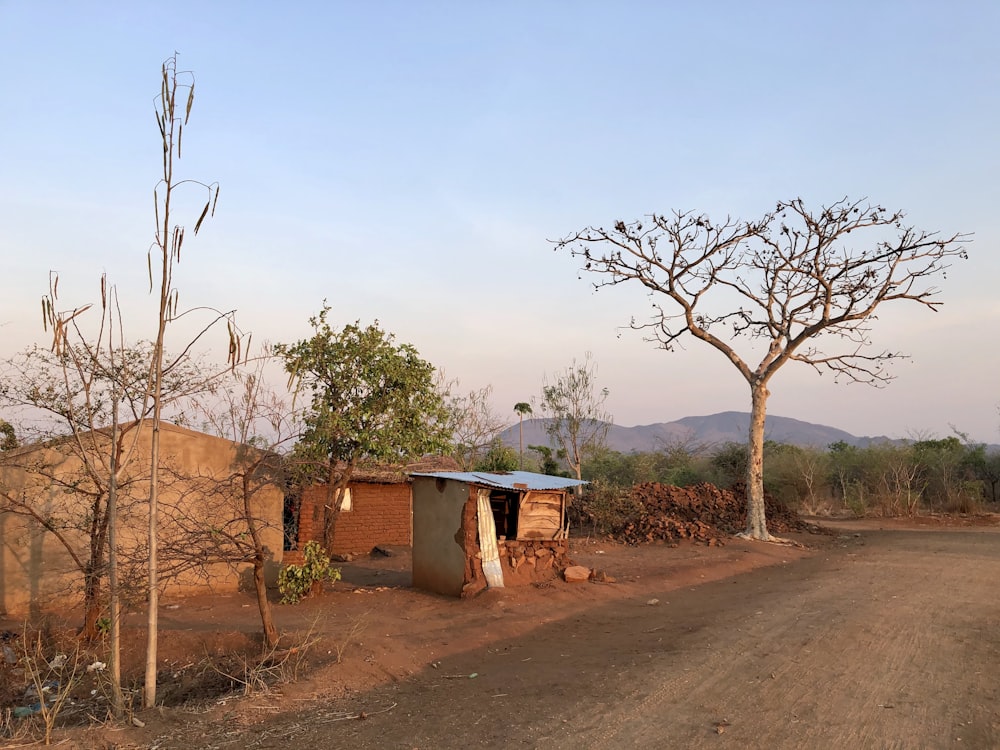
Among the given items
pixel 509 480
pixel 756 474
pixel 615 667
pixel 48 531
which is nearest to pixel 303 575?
pixel 509 480

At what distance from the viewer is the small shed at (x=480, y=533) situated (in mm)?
11422

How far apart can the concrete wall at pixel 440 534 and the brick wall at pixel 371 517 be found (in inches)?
204

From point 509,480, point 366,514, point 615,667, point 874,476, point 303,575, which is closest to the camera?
point 615,667

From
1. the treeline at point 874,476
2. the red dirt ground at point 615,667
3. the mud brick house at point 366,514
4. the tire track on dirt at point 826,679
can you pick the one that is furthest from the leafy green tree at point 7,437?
the treeline at point 874,476

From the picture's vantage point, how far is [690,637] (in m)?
8.18

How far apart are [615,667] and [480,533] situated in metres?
4.66

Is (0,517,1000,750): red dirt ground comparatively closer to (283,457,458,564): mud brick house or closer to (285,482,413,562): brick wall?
(283,457,458,564): mud brick house

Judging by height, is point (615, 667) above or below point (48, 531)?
below

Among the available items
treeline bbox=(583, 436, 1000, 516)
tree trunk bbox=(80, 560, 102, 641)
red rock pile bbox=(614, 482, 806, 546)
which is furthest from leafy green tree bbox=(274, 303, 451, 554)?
treeline bbox=(583, 436, 1000, 516)

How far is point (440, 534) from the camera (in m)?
11.9

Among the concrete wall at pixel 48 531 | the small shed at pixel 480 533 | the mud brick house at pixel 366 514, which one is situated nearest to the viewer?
the concrete wall at pixel 48 531

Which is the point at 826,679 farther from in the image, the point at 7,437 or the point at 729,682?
the point at 7,437

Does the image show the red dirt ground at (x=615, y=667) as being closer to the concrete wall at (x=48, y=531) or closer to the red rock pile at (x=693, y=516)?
the concrete wall at (x=48, y=531)

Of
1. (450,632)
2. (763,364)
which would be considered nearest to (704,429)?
(763,364)
